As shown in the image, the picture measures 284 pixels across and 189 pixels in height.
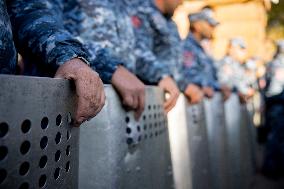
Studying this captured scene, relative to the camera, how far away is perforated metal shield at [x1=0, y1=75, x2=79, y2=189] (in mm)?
416

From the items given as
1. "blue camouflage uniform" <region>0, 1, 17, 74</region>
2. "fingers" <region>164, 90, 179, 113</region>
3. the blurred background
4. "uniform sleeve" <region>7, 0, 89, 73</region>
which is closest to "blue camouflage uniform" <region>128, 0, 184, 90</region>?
"fingers" <region>164, 90, 179, 113</region>

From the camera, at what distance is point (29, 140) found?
451 mm

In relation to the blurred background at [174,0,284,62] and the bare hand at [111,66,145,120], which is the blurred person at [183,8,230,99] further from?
the blurred background at [174,0,284,62]

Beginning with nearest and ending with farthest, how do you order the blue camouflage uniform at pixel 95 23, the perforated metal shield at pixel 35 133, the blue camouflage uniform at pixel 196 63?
the perforated metal shield at pixel 35 133 < the blue camouflage uniform at pixel 95 23 < the blue camouflage uniform at pixel 196 63

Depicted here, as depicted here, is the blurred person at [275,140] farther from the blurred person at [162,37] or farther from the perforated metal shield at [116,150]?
the perforated metal shield at [116,150]

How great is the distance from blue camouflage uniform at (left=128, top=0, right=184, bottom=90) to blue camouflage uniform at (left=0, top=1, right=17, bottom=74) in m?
0.72

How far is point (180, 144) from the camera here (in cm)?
147

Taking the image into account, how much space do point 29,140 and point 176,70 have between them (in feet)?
4.67

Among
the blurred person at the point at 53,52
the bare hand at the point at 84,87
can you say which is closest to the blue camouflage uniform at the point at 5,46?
the blurred person at the point at 53,52

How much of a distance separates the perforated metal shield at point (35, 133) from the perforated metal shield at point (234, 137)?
2179 mm

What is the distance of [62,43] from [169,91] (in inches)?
26.4

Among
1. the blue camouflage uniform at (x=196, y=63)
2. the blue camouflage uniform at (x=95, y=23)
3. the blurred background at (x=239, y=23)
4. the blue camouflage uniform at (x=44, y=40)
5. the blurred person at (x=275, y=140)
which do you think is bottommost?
the blurred person at (x=275, y=140)

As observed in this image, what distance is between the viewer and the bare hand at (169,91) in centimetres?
121

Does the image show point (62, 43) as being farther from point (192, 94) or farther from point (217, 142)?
point (217, 142)
